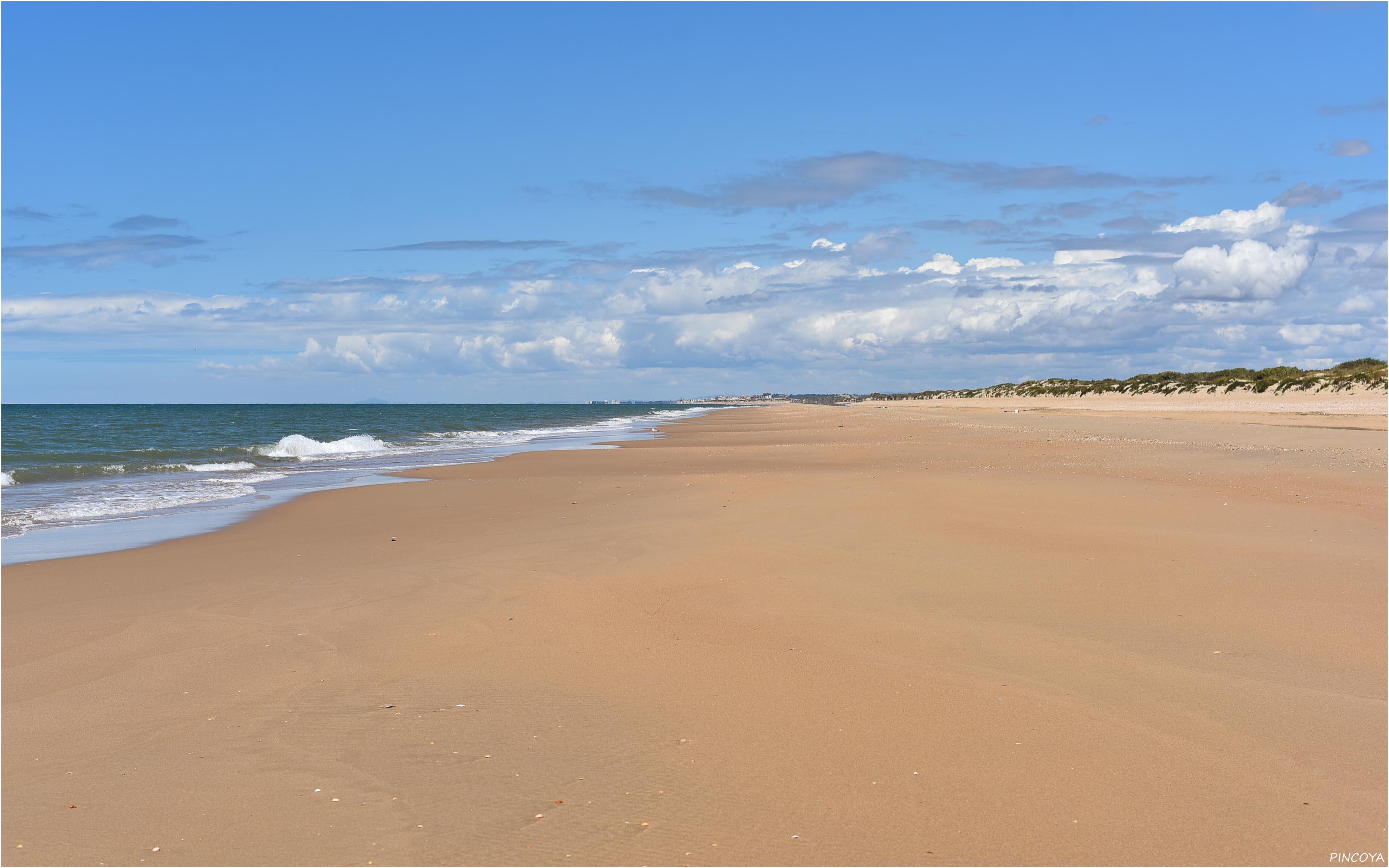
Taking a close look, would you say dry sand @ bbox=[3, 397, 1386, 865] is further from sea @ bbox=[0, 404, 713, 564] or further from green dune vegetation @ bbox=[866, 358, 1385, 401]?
green dune vegetation @ bbox=[866, 358, 1385, 401]

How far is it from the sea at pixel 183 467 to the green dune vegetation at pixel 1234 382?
33521mm

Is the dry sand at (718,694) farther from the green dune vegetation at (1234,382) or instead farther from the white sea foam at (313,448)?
the green dune vegetation at (1234,382)

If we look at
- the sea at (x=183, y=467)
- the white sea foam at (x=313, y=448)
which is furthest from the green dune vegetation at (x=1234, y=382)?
the white sea foam at (x=313, y=448)

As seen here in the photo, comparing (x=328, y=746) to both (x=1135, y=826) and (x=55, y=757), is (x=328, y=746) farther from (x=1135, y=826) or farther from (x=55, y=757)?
(x=1135, y=826)

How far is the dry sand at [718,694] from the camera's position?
3.41 metres

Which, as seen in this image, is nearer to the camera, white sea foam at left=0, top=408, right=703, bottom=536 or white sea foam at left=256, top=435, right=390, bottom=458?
white sea foam at left=0, top=408, right=703, bottom=536

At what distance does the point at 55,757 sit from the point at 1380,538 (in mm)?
11057

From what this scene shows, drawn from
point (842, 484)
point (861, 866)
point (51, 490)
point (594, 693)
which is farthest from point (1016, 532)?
point (51, 490)

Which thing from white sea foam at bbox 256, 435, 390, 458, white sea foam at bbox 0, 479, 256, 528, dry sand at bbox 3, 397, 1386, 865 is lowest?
dry sand at bbox 3, 397, 1386, 865

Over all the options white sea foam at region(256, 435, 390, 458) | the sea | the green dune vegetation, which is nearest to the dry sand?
the sea

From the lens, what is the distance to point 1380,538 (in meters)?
8.78

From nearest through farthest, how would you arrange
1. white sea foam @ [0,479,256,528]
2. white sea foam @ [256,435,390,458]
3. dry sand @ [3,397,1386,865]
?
dry sand @ [3,397,1386,865], white sea foam @ [0,479,256,528], white sea foam @ [256,435,390,458]

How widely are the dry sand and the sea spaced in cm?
276

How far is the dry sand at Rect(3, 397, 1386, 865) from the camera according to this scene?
3.41 meters
